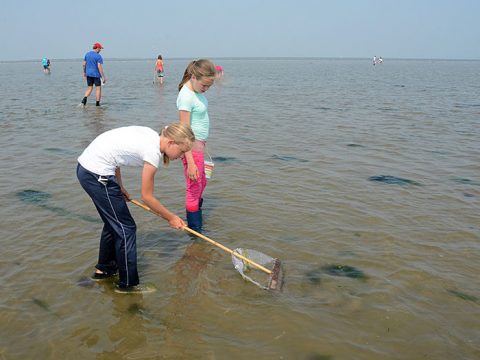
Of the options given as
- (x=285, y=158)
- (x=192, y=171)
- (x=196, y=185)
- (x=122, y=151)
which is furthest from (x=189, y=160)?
(x=285, y=158)

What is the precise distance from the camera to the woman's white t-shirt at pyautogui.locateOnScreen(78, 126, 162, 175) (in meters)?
3.43

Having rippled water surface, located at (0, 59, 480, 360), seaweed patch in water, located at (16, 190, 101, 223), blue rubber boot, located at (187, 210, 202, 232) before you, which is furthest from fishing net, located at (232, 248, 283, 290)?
seaweed patch in water, located at (16, 190, 101, 223)

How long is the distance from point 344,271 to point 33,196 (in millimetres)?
4617

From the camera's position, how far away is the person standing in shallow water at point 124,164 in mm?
3443

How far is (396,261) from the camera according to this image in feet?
15.0

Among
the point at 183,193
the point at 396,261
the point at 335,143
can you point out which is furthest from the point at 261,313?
the point at 335,143

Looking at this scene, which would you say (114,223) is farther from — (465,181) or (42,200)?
(465,181)

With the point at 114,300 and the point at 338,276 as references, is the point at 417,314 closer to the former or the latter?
the point at 338,276

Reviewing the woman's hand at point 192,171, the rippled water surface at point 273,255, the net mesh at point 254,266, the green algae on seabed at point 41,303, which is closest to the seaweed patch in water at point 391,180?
the rippled water surface at point 273,255

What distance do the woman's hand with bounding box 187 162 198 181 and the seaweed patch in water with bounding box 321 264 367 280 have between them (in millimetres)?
1674

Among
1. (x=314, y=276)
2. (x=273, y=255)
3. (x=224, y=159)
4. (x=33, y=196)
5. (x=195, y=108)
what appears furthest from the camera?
(x=224, y=159)

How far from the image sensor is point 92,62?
14.5 meters

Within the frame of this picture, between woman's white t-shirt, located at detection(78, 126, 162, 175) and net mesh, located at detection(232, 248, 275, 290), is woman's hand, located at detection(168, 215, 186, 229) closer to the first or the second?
woman's white t-shirt, located at detection(78, 126, 162, 175)

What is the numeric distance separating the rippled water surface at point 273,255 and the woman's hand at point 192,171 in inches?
36.2
